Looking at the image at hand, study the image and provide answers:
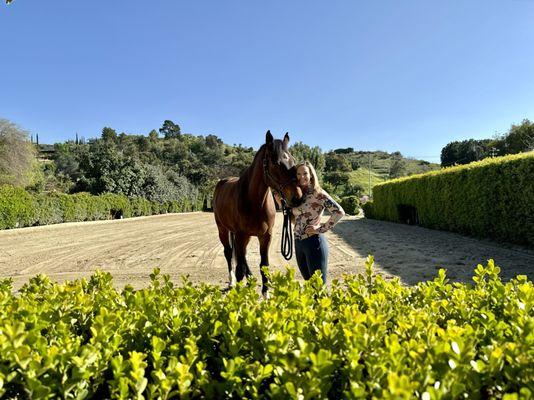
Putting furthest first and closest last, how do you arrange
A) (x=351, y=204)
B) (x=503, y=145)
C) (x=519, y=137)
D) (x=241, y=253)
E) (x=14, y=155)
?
(x=503, y=145)
(x=519, y=137)
(x=351, y=204)
(x=14, y=155)
(x=241, y=253)

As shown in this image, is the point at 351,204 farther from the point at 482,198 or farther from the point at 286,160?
the point at 286,160

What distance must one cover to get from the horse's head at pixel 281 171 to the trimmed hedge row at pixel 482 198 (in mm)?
8376

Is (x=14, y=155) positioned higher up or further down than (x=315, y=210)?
higher up

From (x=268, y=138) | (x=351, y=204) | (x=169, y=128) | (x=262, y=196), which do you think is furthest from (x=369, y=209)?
(x=169, y=128)

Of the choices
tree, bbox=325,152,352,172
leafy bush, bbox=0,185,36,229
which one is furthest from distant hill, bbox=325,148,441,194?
leafy bush, bbox=0,185,36,229

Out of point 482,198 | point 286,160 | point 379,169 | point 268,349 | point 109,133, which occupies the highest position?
point 109,133

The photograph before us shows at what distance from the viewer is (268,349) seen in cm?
143

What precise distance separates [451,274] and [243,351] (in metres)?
6.38

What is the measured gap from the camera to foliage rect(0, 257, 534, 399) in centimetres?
125

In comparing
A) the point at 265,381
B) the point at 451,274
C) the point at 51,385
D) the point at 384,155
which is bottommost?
the point at 451,274

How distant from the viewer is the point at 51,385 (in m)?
1.32

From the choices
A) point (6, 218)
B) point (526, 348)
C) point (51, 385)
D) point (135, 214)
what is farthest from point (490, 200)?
point (135, 214)

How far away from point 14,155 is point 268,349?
37836 mm

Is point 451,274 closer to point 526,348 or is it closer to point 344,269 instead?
point 344,269
